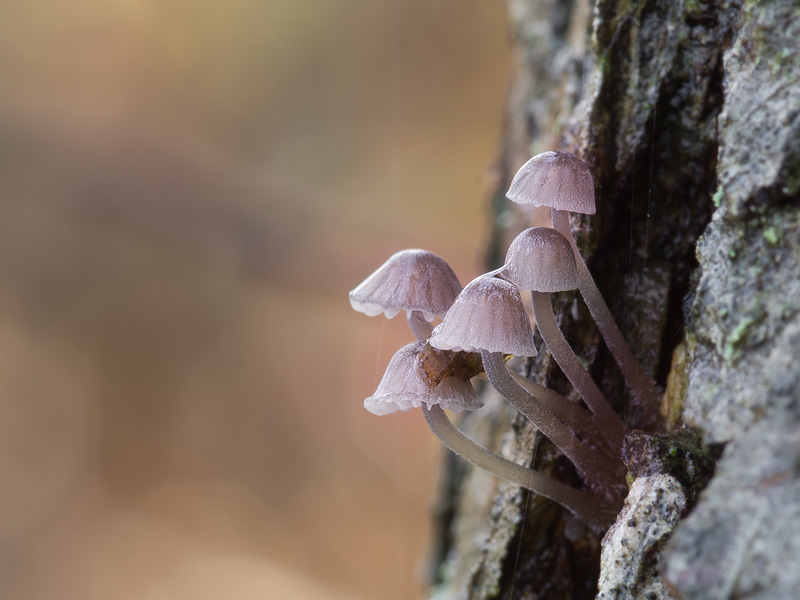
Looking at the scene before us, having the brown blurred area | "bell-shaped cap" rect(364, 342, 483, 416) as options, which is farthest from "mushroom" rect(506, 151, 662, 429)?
the brown blurred area

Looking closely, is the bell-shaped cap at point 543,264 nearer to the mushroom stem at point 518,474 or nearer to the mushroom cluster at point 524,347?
the mushroom cluster at point 524,347

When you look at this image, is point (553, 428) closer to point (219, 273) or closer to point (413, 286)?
point (413, 286)

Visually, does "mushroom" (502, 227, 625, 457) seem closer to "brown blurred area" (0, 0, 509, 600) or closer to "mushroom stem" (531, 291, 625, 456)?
"mushroom stem" (531, 291, 625, 456)

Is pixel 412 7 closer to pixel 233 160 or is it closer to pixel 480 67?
pixel 480 67

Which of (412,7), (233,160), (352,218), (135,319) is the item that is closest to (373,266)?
(352,218)

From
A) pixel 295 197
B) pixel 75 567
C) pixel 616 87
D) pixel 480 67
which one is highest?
pixel 480 67

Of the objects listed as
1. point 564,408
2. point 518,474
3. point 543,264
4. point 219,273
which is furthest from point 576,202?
point 219,273
